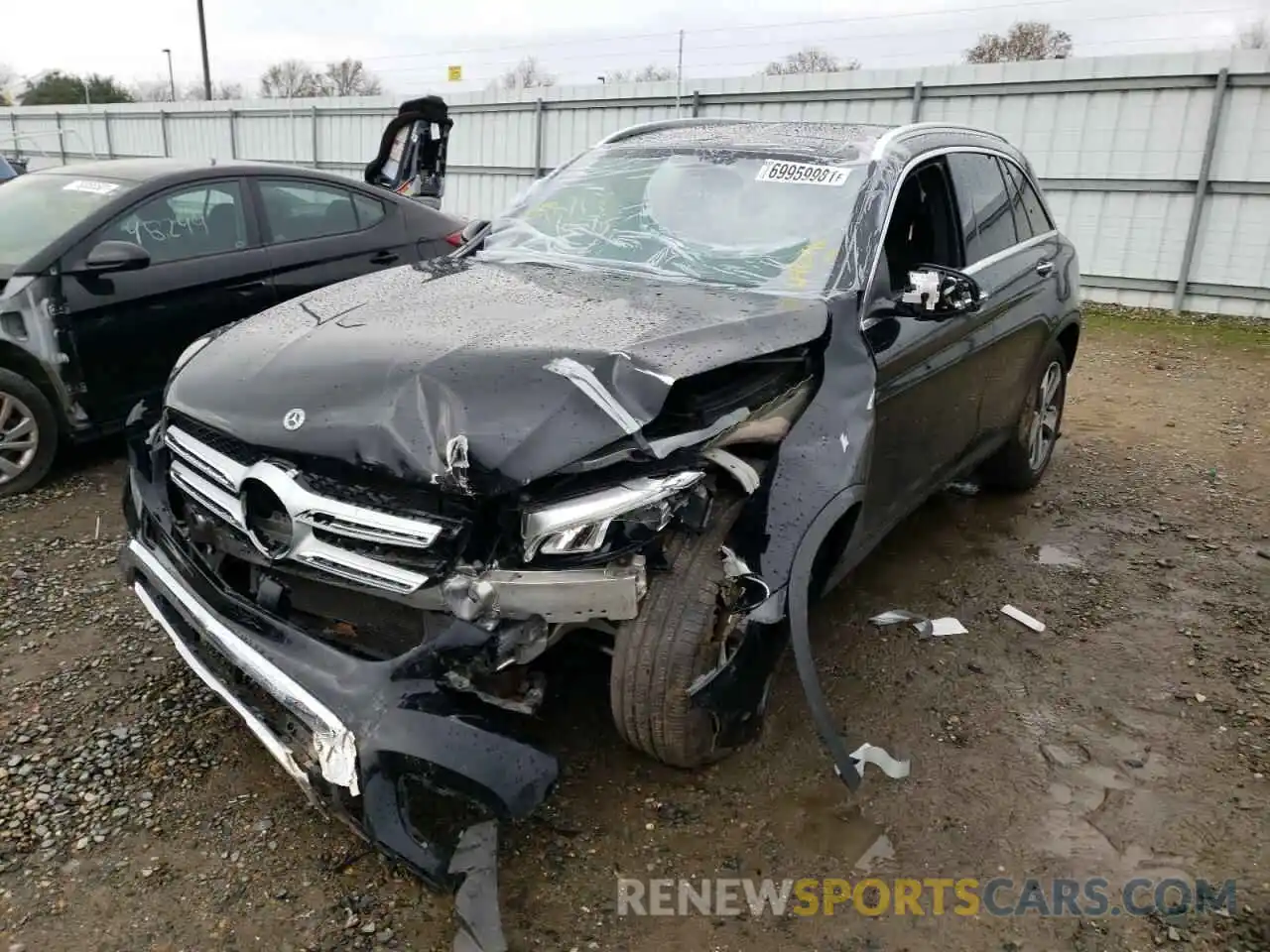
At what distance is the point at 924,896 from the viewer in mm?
2348

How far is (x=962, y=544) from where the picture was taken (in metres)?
4.47

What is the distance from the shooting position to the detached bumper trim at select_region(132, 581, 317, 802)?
215cm

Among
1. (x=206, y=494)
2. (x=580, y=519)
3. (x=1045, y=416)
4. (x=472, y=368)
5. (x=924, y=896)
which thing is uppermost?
(x=472, y=368)

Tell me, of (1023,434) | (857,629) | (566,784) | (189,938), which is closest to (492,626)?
(566,784)

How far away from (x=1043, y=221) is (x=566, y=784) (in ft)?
12.4

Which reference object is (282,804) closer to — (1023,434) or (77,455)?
(77,455)

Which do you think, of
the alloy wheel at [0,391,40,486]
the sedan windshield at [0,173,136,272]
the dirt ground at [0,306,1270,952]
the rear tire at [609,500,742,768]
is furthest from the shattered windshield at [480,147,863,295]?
the alloy wheel at [0,391,40,486]

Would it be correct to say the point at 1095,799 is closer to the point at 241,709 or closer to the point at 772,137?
the point at 241,709

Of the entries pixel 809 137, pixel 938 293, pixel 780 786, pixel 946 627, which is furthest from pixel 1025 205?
pixel 780 786

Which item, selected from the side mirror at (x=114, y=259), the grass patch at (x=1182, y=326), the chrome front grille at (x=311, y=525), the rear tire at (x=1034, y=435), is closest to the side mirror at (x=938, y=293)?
the rear tire at (x=1034, y=435)

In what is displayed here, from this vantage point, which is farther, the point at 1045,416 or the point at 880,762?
the point at 1045,416

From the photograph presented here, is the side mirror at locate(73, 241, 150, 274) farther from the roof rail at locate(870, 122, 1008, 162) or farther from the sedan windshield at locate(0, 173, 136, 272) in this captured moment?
the roof rail at locate(870, 122, 1008, 162)

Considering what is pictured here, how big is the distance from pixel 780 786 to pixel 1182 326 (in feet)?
29.7

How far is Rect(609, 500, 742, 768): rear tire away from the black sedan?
3425 millimetres
